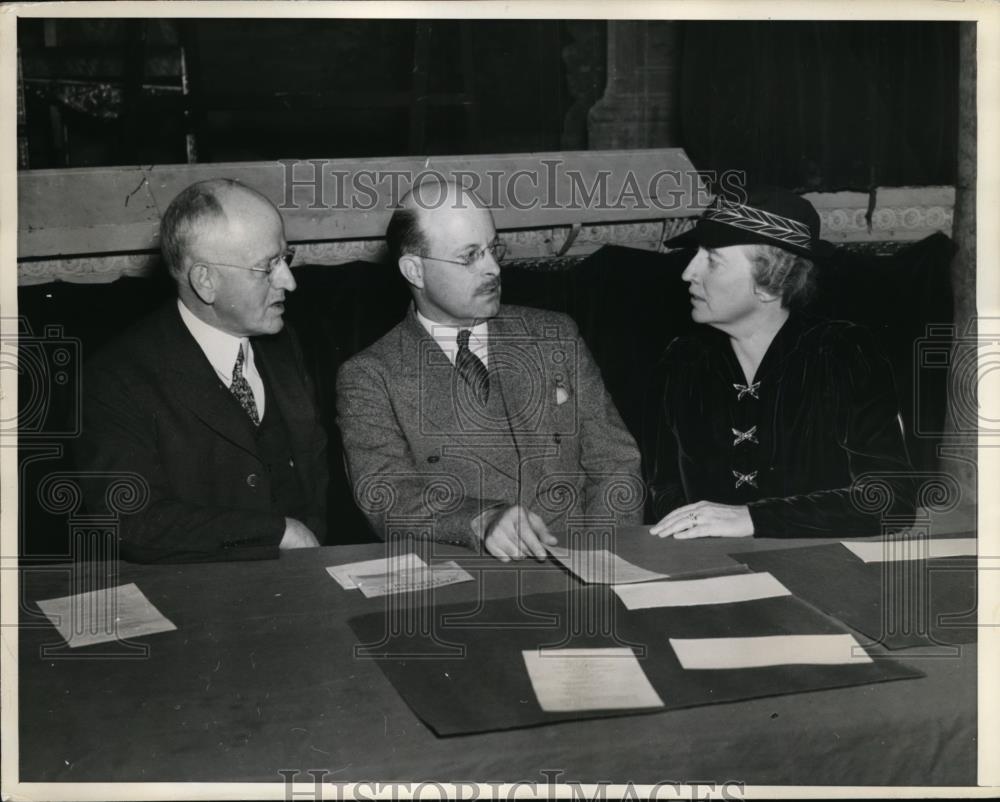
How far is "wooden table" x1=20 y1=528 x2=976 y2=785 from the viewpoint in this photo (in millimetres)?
2213

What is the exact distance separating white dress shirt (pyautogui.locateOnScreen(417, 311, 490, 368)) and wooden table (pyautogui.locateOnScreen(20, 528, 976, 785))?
3.43 feet

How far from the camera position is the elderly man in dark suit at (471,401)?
329cm

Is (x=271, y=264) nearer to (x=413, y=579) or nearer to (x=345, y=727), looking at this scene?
(x=413, y=579)

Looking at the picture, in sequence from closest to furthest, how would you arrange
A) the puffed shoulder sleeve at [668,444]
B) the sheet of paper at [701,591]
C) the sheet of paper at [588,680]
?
the sheet of paper at [588,680], the sheet of paper at [701,591], the puffed shoulder sleeve at [668,444]

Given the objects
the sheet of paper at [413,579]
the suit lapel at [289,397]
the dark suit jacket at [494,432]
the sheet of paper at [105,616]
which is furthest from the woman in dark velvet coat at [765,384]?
the sheet of paper at [105,616]

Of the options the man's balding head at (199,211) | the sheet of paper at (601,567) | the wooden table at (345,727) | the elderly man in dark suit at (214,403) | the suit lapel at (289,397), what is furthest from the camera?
the suit lapel at (289,397)

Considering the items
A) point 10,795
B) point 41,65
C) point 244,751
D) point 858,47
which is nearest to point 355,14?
point 41,65

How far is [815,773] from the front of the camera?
2404 mm

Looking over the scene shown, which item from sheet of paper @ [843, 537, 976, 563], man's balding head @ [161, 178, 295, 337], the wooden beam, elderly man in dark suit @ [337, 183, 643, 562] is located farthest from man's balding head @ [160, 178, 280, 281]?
sheet of paper @ [843, 537, 976, 563]

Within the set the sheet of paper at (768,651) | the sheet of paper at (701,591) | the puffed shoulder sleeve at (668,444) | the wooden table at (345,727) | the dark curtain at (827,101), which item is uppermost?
the dark curtain at (827,101)

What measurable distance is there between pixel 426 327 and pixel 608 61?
1.73 meters

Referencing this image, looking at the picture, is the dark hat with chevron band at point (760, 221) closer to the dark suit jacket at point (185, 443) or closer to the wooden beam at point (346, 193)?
the wooden beam at point (346, 193)

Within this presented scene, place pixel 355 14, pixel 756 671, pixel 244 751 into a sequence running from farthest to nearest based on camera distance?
pixel 355 14
pixel 756 671
pixel 244 751

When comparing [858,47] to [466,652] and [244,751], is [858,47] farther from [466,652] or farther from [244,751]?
[244,751]
